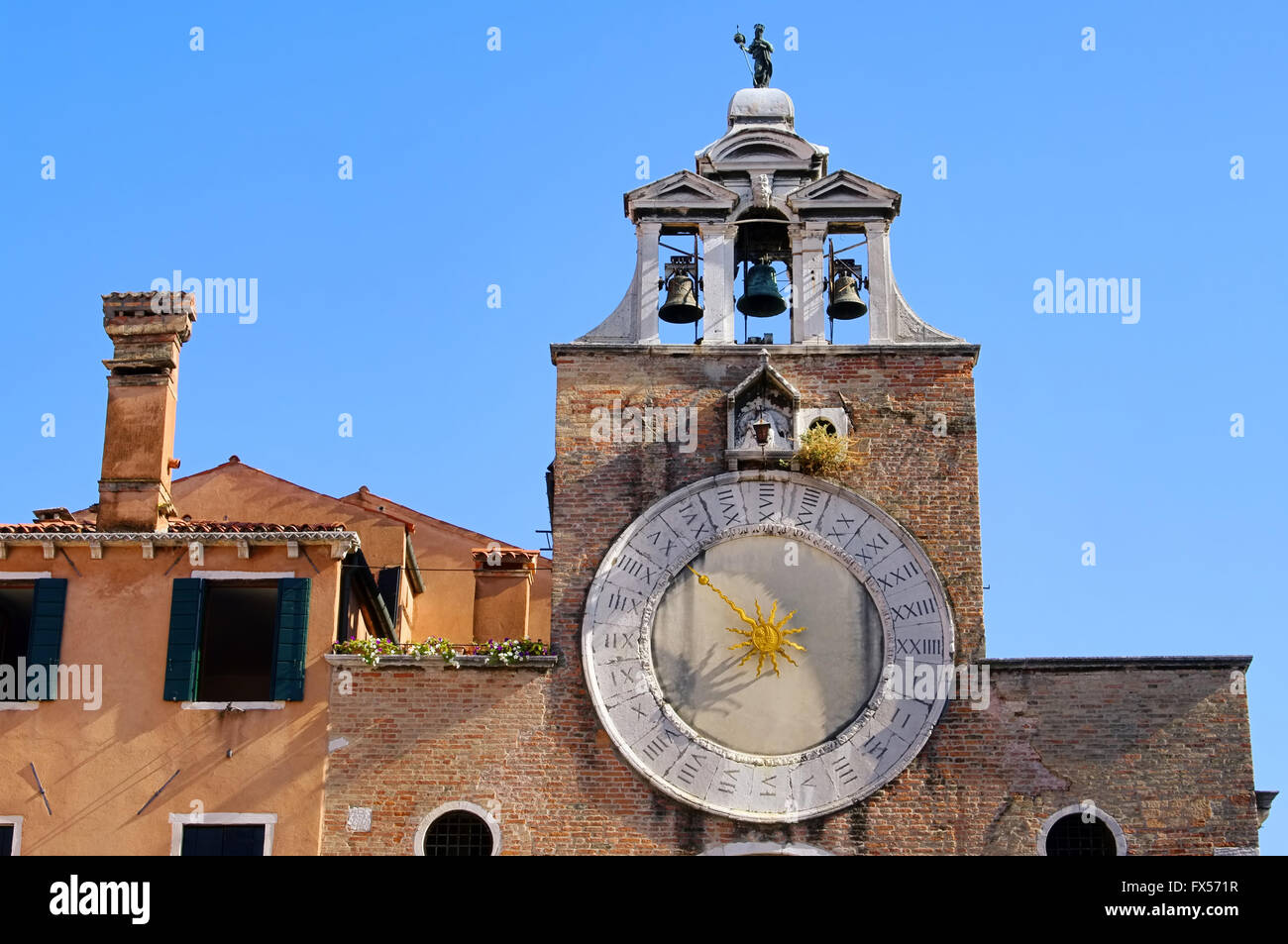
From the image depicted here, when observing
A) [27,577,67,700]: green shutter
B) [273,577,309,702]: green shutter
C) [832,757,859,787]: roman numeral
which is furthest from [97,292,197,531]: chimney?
[832,757,859,787]: roman numeral

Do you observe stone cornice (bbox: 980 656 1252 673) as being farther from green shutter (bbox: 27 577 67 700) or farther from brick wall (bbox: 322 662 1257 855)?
green shutter (bbox: 27 577 67 700)

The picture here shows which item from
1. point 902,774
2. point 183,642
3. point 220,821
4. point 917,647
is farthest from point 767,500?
point 220,821

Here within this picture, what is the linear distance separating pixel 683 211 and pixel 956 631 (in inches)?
232

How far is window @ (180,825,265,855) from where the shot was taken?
926 inches

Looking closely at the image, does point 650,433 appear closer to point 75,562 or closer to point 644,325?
point 644,325

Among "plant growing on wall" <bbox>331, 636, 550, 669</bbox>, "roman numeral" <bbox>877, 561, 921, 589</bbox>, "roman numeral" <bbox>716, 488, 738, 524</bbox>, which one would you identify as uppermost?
"roman numeral" <bbox>716, 488, 738, 524</bbox>

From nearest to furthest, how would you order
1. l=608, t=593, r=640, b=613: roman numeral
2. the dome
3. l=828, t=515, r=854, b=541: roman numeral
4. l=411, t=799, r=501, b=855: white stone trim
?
1. l=411, t=799, r=501, b=855: white stone trim
2. l=608, t=593, r=640, b=613: roman numeral
3. l=828, t=515, r=854, b=541: roman numeral
4. the dome

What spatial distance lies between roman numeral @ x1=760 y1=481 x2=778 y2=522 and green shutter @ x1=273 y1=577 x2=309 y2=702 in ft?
16.2

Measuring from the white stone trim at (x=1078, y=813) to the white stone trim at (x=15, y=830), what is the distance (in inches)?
408

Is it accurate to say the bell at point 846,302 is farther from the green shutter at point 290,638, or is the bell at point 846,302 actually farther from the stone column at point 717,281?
the green shutter at point 290,638

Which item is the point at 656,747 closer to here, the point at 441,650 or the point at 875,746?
the point at 875,746

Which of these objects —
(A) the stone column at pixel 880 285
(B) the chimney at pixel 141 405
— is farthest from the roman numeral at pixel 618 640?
(B) the chimney at pixel 141 405
